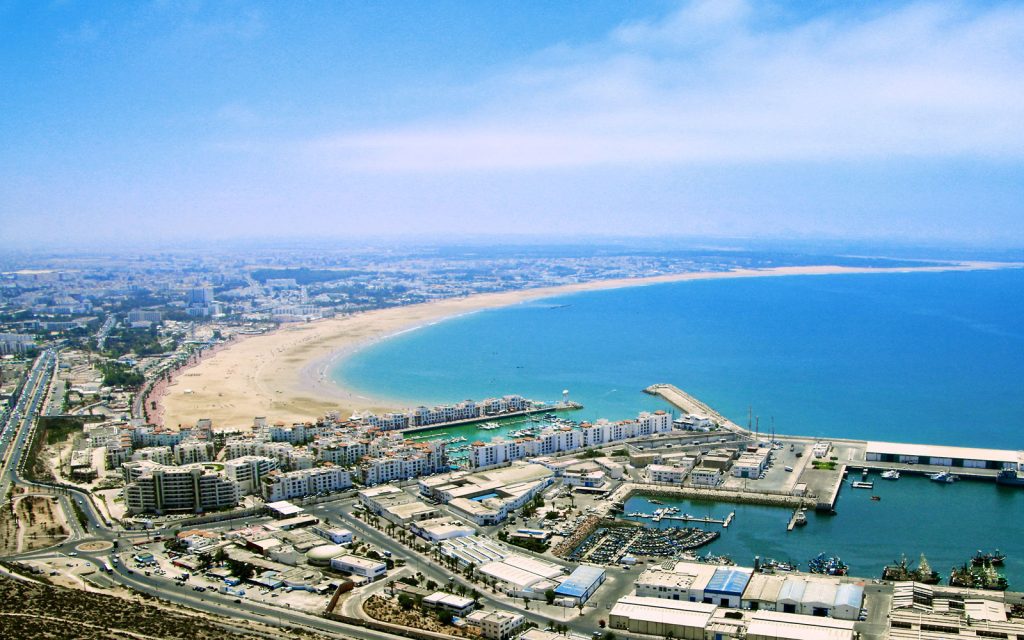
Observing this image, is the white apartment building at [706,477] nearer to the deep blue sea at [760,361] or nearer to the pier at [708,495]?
the pier at [708,495]

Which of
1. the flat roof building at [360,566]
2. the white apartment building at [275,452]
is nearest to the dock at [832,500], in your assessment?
the flat roof building at [360,566]

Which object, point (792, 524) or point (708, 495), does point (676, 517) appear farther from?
point (792, 524)

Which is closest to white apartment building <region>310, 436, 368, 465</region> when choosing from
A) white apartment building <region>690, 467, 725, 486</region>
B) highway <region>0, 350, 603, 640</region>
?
highway <region>0, 350, 603, 640</region>

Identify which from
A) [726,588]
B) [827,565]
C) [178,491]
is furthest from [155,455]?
[827,565]

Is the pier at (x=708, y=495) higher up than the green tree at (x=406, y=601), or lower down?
lower down

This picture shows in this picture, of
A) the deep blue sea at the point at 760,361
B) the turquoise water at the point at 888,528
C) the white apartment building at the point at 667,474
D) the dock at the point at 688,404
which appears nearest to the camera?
the turquoise water at the point at 888,528

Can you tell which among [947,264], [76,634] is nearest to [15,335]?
[76,634]

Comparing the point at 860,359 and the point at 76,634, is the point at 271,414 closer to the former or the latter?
the point at 76,634
